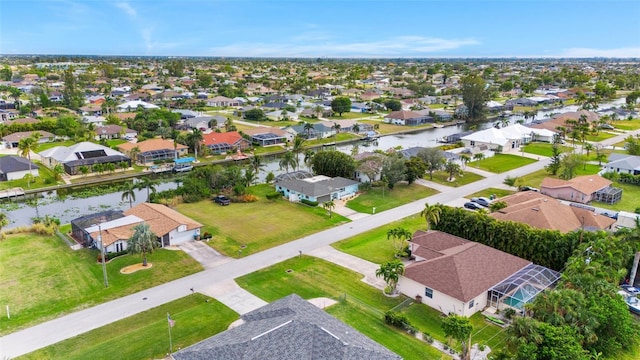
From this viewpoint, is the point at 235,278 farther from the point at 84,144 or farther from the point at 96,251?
the point at 84,144

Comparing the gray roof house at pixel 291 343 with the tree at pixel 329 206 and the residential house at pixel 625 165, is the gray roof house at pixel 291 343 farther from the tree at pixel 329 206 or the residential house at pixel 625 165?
the residential house at pixel 625 165

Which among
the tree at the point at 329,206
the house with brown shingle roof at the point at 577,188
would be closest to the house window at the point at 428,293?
the tree at the point at 329,206

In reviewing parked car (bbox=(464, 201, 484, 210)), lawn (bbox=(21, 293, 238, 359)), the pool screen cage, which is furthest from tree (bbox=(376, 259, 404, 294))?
parked car (bbox=(464, 201, 484, 210))

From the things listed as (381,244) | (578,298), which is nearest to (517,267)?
(578,298)

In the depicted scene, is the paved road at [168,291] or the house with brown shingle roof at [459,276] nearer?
the paved road at [168,291]

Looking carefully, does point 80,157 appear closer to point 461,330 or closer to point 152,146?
point 152,146
